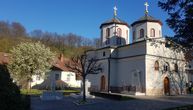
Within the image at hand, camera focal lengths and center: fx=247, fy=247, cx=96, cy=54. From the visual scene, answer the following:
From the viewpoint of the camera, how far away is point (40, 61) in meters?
37.2

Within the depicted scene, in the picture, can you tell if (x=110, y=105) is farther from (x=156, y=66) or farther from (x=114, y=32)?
(x=114, y=32)

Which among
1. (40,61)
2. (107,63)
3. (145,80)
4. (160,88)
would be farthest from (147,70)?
(40,61)

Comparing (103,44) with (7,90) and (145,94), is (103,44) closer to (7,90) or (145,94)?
(145,94)

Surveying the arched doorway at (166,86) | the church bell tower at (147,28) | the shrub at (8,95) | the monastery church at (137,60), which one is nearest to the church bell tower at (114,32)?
the monastery church at (137,60)

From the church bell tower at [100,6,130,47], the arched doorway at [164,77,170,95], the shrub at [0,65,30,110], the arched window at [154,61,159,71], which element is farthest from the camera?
the church bell tower at [100,6,130,47]

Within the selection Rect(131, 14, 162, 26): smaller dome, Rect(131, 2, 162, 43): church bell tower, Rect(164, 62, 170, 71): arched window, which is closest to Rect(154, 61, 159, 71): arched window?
Rect(164, 62, 170, 71): arched window

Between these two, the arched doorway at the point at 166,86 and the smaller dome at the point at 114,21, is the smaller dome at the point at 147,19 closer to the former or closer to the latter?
the smaller dome at the point at 114,21

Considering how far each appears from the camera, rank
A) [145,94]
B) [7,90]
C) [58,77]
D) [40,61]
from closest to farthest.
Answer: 1. [7,90]
2. [145,94]
3. [40,61]
4. [58,77]

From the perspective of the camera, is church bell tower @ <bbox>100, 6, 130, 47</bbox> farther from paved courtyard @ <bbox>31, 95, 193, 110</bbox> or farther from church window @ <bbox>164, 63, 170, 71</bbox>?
paved courtyard @ <bbox>31, 95, 193, 110</bbox>

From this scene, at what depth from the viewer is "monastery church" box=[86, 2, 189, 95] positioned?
107 ft

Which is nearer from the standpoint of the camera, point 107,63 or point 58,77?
point 107,63

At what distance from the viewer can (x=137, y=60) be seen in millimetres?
33594

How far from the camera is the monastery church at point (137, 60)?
107 feet

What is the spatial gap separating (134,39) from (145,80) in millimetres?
8691
